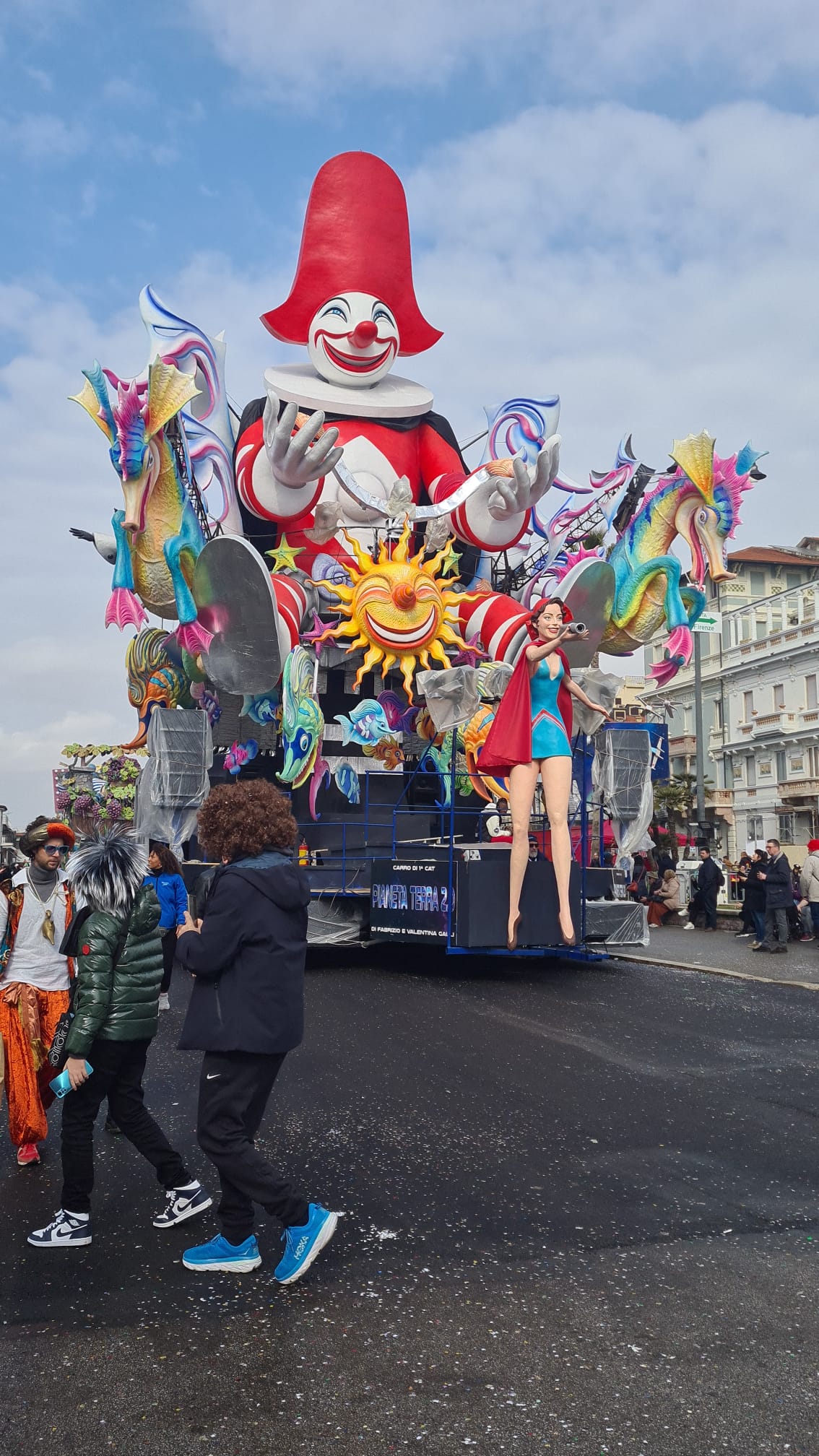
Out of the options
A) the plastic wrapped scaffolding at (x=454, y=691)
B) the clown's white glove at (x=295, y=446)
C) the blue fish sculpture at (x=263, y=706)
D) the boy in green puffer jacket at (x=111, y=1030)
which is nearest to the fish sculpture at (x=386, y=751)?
the blue fish sculpture at (x=263, y=706)

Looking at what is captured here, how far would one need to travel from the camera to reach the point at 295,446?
16359mm

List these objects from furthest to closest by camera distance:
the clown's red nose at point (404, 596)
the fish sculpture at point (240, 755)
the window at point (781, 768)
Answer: the window at point (781, 768)
the fish sculpture at point (240, 755)
the clown's red nose at point (404, 596)

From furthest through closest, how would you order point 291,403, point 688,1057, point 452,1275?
point 291,403, point 688,1057, point 452,1275

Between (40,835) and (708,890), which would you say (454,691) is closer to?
(40,835)

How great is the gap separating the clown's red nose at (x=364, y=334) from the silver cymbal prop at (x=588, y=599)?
525 cm

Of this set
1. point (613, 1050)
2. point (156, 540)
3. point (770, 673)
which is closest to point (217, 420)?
point (156, 540)

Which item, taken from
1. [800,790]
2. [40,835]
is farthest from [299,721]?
[800,790]

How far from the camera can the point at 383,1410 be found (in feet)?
10.00

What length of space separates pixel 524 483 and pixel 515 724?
793 cm

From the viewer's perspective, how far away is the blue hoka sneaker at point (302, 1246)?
388 centimetres

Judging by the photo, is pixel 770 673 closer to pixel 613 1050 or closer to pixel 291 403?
pixel 291 403

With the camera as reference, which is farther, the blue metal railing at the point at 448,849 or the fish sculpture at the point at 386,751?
the fish sculpture at the point at 386,751

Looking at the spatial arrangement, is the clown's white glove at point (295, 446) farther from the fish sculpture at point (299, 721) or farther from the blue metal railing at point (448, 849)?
the blue metal railing at point (448, 849)

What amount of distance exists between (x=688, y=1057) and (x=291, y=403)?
37.3 feet
